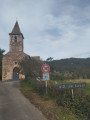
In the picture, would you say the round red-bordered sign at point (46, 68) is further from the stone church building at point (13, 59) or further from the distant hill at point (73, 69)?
the stone church building at point (13, 59)

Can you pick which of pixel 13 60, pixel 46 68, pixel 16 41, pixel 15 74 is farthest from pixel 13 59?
pixel 46 68

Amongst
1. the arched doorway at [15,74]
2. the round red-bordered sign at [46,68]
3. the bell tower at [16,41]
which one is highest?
the bell tower at [16,41]

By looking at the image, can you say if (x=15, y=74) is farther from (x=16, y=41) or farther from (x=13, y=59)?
(x=16, y=41)

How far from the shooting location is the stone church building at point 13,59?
2470 cm

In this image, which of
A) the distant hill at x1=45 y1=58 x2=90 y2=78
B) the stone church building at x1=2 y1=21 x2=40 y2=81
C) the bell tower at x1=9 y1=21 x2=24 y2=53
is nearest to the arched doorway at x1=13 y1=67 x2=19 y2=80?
the stone church building at x1=2 y1=21 x2=40 y2=81

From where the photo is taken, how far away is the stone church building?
24.7 meters

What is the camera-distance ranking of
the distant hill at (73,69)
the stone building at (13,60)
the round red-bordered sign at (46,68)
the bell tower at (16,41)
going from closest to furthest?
the round red-bordered sign at (46,68) < the distant hill at (73,69) < the stone building at (13,60) < the bell tower at (16,41)

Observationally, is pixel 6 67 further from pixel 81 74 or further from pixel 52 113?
pixel 52 113

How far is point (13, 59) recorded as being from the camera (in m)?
25.2

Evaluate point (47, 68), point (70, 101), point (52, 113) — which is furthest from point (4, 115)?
point (47, 68)

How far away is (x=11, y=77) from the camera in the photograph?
80.8ft

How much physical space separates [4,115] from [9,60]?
849 inches

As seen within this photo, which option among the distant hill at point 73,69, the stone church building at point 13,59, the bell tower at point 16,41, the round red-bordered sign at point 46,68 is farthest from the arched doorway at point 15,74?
the round red-bordered sign at point 46,68

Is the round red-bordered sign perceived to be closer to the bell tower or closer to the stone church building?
the stone church building
